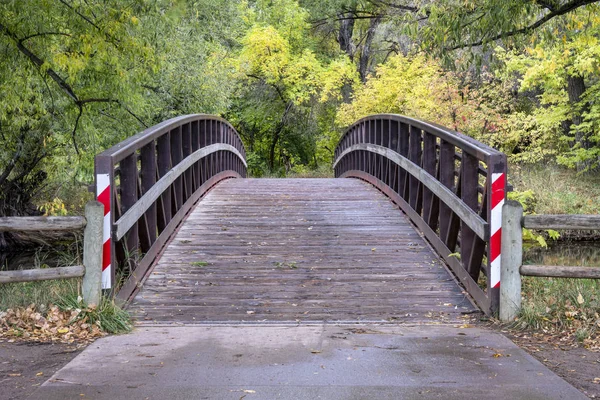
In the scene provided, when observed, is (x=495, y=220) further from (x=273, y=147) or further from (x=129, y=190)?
(x=273, y=147)

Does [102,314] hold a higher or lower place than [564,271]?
lower

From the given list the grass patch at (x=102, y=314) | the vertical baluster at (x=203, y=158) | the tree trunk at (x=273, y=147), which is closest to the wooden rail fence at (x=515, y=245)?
the grass patch at (x=102, y=314)

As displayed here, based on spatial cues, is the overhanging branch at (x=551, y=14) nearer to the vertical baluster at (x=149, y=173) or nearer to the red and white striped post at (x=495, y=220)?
the red and white striped post at (x=495, y=220)

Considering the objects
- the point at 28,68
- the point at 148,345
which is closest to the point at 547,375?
the point at 148,345

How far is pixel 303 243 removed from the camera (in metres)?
9.13

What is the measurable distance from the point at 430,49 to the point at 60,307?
735 centimetres

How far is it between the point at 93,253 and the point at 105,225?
0.31 meters

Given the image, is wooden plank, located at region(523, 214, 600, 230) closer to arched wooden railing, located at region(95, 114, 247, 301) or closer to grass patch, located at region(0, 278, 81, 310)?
arched wooden railing, located at region(95, 114, 247, 301)

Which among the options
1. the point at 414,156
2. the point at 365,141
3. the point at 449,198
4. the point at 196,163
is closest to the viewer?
the point at 449,198

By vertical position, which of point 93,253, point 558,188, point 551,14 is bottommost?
point 558,188

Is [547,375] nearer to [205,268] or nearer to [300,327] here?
[300,327]

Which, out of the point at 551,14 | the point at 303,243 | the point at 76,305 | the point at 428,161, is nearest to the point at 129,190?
the point at 76,305

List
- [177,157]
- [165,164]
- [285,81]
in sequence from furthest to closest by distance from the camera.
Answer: [285,81], [177,157], [165,164]

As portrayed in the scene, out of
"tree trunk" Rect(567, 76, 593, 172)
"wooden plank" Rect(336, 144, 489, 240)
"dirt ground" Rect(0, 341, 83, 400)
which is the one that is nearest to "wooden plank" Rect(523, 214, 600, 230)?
"wooden plank" Rect(336, 144, 489, 240)
